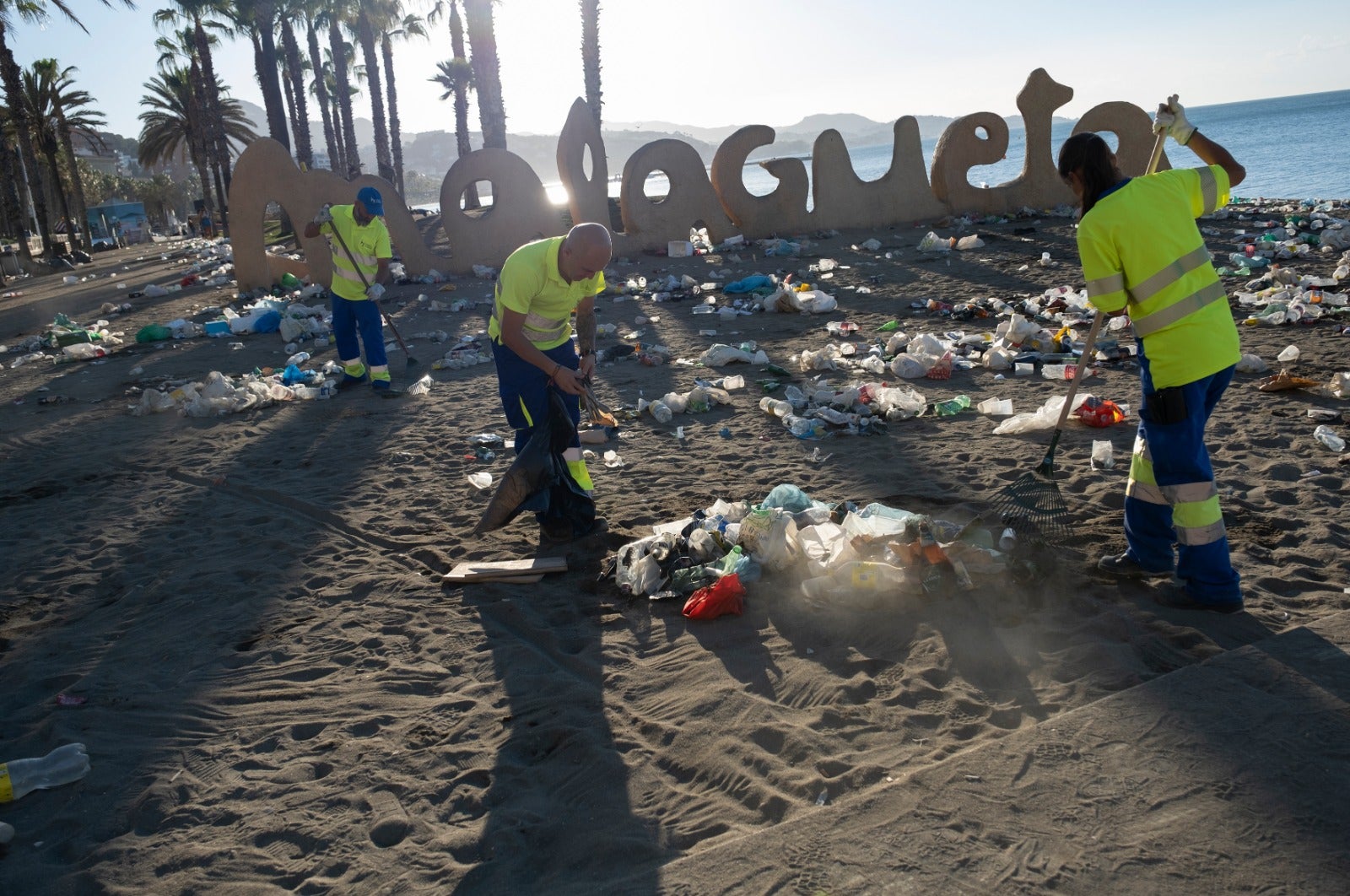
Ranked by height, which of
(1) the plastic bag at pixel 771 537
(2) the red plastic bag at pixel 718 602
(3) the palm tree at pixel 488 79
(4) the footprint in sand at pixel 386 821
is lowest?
(4) the footprint in sand at pixel 386 821

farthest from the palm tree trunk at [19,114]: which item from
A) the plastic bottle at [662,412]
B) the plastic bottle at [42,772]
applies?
the plastic bottle at [42,772]

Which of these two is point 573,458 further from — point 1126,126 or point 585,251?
point 1126,126

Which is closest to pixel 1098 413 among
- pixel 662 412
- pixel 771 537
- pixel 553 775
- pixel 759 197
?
pixel 771 537

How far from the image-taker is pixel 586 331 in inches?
192

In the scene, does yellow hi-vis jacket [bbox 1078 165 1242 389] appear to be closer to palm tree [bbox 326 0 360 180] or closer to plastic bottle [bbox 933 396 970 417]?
plastic bottle [bbox 933 396 970 417]

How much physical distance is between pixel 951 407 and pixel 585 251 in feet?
10.9

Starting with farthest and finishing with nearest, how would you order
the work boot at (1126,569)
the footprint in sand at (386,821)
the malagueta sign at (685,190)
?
the malagueta sign at (685,190) → the work boot at (1126,569) → the footprint in sand at (386,821)

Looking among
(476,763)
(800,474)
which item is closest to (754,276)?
(800,474)

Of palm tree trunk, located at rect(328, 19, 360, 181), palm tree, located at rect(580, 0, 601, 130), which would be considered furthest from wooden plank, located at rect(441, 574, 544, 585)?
palm tree trunk, located at rect(328, 19, 360, 181)

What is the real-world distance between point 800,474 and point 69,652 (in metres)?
3.80

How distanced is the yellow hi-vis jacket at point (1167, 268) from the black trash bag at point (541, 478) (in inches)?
102

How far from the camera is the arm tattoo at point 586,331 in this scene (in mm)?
4799

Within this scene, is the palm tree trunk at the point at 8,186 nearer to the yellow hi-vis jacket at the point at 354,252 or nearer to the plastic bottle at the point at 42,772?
the yellow hi-vis jacket at the point at 354,252

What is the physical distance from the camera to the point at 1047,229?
43.9 feet
